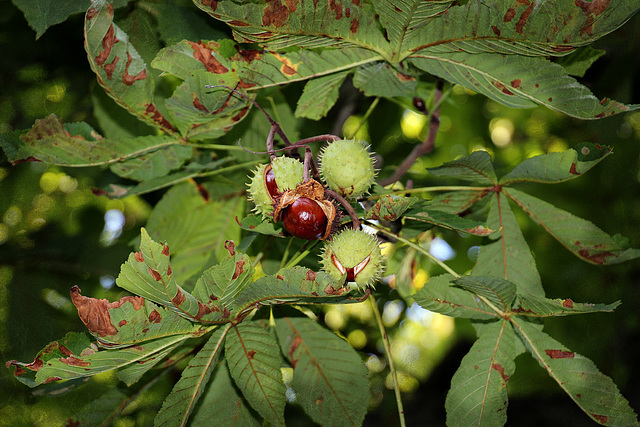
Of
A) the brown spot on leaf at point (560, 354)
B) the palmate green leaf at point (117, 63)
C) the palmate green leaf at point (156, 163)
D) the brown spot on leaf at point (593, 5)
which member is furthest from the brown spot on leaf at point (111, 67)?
the brown spot on leaf at point (560, 354)

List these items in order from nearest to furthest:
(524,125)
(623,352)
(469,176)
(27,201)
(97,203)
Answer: (469,176), (27,201), (97,203), (623,352), (524,125)

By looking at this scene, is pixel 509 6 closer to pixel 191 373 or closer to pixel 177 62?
pixel 177 62

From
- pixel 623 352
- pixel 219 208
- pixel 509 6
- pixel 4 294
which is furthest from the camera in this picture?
pixel 623 352

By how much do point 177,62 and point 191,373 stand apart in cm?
76

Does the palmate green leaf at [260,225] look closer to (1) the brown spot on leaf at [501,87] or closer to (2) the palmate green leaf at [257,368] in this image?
(2) the palmate green leaf at [257,368]

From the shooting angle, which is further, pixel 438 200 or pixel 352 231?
pixel 438 200

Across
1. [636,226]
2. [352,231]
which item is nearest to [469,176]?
[352,231]

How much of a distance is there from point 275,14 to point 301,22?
0.20 feet

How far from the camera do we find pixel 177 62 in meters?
1.20

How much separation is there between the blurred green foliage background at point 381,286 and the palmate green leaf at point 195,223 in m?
0.25

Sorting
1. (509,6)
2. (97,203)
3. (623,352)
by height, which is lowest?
(623,352)

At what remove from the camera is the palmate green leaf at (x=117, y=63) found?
1.13 metres

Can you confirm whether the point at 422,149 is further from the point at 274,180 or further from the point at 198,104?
the point at 198,104

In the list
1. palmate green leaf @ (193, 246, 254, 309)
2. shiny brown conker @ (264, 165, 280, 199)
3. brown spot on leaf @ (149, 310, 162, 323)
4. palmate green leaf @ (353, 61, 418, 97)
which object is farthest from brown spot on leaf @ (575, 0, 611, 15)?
brown spot on leaf @ (149, 310, 162, 323)
